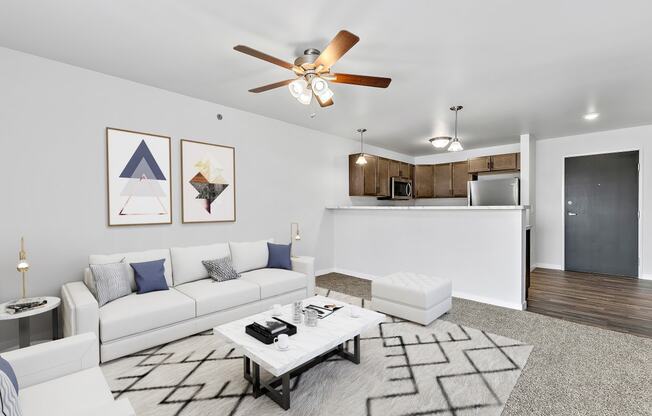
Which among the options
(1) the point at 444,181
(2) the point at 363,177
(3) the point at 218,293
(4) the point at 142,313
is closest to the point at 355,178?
(2) the point at 363,177

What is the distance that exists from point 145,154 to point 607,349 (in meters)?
4.89

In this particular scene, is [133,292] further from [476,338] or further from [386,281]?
[476,338]

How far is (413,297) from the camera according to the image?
3154 millimetres

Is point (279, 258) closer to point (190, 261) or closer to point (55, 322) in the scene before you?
point (190, 261)

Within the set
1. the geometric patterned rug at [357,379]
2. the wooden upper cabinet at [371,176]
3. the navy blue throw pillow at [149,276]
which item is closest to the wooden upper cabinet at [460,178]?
the wooden upper cabinet at [371,176]

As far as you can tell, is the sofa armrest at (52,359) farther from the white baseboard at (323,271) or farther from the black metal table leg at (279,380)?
the white baseboard at (323,271)

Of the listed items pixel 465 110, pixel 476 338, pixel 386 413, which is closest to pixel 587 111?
pixel 465 110

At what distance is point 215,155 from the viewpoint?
4.02m

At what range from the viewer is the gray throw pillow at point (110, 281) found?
8.68 feet

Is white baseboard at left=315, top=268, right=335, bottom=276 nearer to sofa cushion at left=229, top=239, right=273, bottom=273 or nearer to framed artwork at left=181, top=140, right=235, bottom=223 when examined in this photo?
sofa cushion at left=229, top=239, right=273, bottom=273

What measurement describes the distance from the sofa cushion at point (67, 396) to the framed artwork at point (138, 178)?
78.5 inches

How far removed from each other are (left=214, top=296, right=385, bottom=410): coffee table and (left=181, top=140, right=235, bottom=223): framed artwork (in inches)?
78.0

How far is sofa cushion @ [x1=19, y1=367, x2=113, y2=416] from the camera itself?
4.36 feet

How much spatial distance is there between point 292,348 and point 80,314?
1.64 metres
